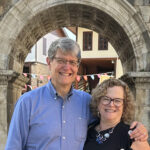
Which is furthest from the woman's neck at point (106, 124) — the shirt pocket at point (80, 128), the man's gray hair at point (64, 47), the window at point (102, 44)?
the window at point (102, 44)

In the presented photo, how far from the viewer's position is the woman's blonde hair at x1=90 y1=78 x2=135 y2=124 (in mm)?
2273

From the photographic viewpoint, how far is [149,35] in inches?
199

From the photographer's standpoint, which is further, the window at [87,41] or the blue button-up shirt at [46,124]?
the window at [87,41]

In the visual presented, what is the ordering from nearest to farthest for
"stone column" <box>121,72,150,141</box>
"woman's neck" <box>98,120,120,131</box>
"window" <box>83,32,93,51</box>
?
"woman's neck" <box>98,120,120,131</box>, "stone column" <box>121,72,150,141</box>, "window" <box>83,32,93,51</box>

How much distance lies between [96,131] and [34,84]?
17208 mm

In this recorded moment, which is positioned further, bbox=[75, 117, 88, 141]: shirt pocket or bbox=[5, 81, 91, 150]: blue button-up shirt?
bbox=[75, 117, 88, 141]: shirt pocket

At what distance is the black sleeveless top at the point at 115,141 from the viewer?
2.11 metres

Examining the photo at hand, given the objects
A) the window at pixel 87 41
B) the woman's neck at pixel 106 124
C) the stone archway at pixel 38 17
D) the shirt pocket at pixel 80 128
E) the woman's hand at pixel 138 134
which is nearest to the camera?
the woman's hand at pixel 138 134

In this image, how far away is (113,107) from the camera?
2215 mm

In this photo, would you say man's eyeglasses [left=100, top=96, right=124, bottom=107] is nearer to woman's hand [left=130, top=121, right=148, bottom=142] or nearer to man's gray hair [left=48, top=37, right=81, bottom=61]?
woman's hand [left=130, top=121, right=148, bottom=142]

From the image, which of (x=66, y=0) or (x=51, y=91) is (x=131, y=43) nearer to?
(x=66, y=0)

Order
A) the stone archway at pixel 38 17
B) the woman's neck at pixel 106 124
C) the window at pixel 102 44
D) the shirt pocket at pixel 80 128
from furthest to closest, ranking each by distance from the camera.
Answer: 1. the window at pixel 102 44
2. the stone archway at pixel 38 17
3. the woman's neck at pixel 106 124
4. the shirt pocket at pixel 80 128

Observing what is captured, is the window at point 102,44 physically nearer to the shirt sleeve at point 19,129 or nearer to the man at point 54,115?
the man at point 54,115

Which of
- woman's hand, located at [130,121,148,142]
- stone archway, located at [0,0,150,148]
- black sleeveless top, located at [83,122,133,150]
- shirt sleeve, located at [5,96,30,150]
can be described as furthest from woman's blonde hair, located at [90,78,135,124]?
stone archway, located at [0,0,150,148]
